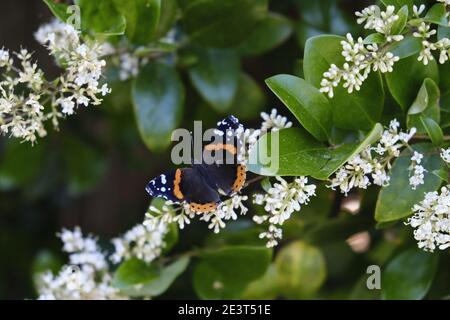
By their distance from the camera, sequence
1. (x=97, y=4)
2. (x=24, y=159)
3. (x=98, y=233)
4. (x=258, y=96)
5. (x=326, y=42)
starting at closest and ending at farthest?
(x=326, y=42)
(x=97, y=4)
(x=258, y=96)
(x=24, y=159)
(x=98, y=233)

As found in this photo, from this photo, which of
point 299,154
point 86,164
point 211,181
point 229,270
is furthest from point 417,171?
point 86,164

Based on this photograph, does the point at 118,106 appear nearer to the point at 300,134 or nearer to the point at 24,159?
the point at 24,159

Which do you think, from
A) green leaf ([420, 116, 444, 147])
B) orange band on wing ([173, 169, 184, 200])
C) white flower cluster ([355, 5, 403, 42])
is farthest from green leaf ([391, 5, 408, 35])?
orange band on wing ([173, 169, 184, 200])

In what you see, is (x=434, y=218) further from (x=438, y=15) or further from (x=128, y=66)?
(x=128, y=66)

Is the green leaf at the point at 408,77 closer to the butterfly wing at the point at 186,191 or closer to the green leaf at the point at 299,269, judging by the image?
the butterfly wing at the point at 186,191

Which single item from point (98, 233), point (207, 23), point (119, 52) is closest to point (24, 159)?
point (98, 233)

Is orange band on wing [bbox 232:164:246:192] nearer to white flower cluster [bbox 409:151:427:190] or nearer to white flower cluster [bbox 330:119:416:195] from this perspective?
white flower cluster [bbox 330:119:416:195]
